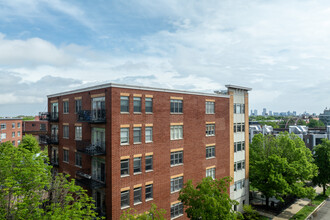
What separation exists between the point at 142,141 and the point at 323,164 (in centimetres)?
3854

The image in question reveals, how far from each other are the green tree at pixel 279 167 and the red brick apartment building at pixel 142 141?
3.35 meters

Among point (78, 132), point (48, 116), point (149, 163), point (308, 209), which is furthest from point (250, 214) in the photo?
point (48, 116)

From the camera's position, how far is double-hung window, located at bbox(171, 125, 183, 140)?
2824 centimetres

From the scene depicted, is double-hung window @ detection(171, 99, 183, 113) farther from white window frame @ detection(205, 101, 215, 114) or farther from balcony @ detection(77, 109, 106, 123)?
balcony @ detection(77, 109, 106, 123)

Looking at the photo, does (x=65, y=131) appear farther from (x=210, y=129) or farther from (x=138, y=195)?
(x=210, y=129)

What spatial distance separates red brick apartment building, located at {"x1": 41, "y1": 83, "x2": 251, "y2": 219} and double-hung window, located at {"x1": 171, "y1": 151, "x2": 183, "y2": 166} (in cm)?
12

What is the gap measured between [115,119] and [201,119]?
509 inches

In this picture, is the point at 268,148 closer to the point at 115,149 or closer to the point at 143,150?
the point at 143,150

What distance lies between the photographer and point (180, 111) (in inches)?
1144

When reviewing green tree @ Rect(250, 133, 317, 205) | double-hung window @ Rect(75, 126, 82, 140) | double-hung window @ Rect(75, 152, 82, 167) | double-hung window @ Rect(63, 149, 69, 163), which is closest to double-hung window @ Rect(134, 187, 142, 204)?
double-hung window @ Rect(75, 152, 82, 167)

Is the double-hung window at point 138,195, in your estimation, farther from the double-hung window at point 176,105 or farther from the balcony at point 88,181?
the double-hung window at point 176,105

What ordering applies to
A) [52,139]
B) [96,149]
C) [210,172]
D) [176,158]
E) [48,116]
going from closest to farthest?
1. [96,149]
2. [176,158]
3. [210,172]
4. [52,139]
5. [48,116]

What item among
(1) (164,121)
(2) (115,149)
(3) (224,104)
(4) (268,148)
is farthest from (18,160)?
(4) (268,148)

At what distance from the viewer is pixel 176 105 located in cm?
2869
